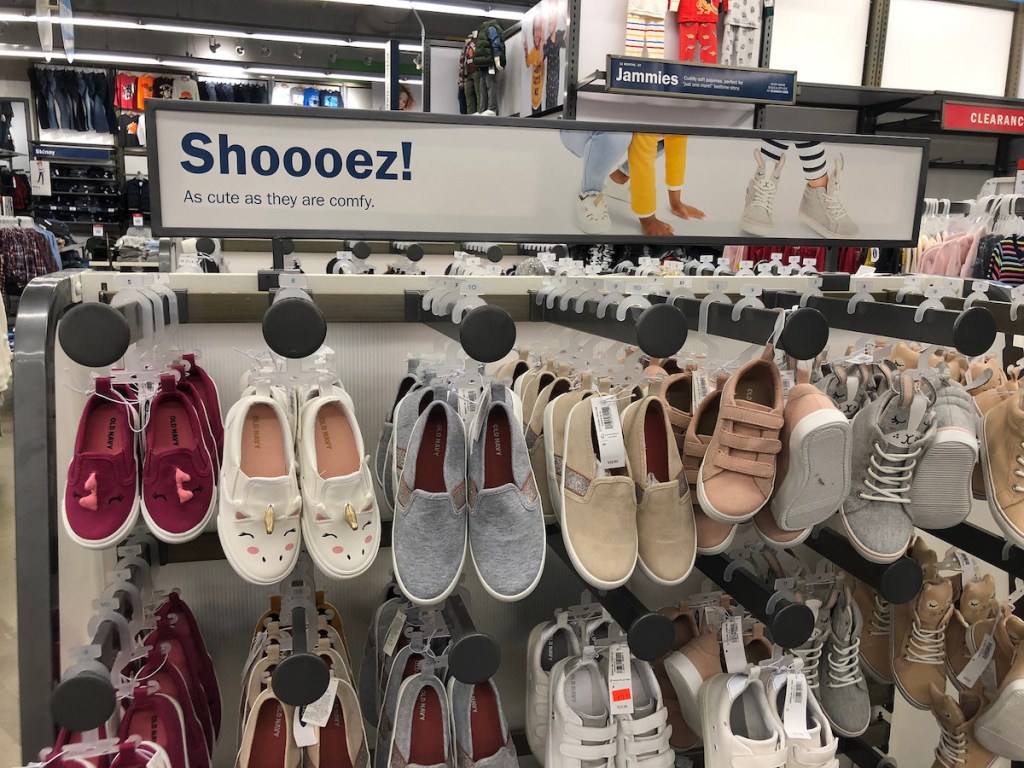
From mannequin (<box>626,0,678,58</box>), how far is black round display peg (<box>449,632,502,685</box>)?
4377mm

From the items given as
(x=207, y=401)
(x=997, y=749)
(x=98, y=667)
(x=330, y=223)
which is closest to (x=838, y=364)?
(x=997, y=749)

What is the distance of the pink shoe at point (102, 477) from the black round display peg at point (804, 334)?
0.96m

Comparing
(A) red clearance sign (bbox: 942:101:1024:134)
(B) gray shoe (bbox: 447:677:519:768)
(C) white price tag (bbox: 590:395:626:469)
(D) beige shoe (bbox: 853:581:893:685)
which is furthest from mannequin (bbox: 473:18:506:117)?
(B) gray shoe (bbox: 447:677:519:768)

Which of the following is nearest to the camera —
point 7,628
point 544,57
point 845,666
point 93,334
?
point 93,334

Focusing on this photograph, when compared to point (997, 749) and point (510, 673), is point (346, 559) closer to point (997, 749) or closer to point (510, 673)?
point (510, 673)

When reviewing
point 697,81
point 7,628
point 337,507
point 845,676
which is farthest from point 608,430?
point 697,81

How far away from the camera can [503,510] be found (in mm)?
1174

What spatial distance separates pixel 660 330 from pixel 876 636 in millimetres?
1108

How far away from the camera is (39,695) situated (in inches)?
39.8

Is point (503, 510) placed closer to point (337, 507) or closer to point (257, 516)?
point (337, 507)

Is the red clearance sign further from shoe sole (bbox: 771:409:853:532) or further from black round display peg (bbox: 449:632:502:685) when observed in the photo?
black round display peg (bbox: 449:632:502:685)

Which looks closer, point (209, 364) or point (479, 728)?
point (479, 728)

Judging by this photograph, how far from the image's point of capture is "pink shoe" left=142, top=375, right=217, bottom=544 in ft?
3.51

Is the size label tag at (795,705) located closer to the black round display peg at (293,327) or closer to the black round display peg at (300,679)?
the black round display peg at (300,679)
